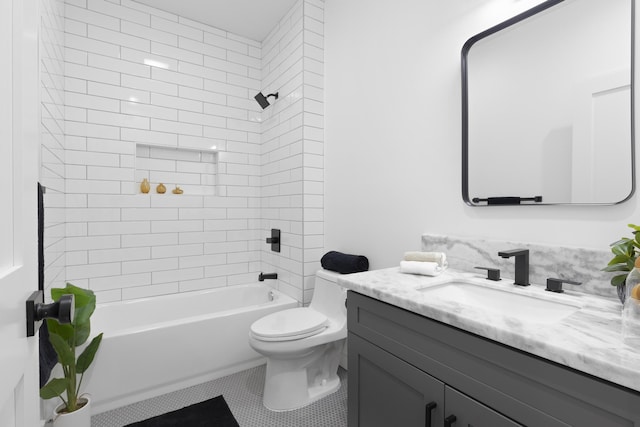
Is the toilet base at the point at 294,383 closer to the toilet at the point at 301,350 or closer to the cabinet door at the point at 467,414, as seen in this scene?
the toilet at the point at 301,350

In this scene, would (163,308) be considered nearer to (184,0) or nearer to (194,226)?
(194,226)

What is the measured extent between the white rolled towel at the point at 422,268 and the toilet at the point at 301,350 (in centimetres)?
62

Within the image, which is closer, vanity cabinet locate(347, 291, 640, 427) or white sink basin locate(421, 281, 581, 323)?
vanity cabinet locate(347, 291, 640, 427)

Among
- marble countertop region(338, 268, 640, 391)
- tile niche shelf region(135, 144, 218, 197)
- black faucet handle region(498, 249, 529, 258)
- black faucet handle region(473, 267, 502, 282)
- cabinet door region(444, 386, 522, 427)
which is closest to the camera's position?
marble countertop region(338, 268, 640, 391)

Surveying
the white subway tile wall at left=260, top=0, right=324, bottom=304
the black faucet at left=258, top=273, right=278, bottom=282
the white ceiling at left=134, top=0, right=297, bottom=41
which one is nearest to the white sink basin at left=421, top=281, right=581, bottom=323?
the white subway tile wall at left=260, top=0, right=324, bottom=304

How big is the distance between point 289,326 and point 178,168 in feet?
5.97

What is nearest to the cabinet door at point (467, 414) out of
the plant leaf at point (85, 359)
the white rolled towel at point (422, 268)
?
the white rolled towel at point (422, 268)

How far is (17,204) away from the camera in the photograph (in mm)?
543

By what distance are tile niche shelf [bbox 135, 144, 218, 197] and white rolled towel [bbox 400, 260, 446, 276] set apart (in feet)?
7.05

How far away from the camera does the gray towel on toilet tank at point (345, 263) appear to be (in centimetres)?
203

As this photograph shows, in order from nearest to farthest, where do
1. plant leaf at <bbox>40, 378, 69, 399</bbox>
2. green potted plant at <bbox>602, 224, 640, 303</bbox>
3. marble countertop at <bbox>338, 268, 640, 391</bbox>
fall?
marble countertop at <bbox>338, 268, 640, 391</bbox> → green potted plant at <bbox>602, 224, 640, 303</bbox> → plant leaf at <bbox>40, 378, 69, 399</bbox>

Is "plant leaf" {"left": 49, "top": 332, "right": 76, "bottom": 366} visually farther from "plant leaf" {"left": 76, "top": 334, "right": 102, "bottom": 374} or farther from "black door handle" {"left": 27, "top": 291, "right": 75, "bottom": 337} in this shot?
"black door handle" {"left": 27, "top": 291, "right": 75, "bottom": 337}

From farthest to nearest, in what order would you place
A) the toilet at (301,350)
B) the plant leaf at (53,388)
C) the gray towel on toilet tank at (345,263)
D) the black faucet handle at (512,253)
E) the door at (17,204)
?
1. the gray towel on toilet tank at (345,263)
2. the toilet at (301,350)
3. the plant leaf at (53,388)
4. the black faucet handle at (512,253)
5. the door at (17,204)

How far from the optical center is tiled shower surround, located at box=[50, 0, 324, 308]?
2.39m
